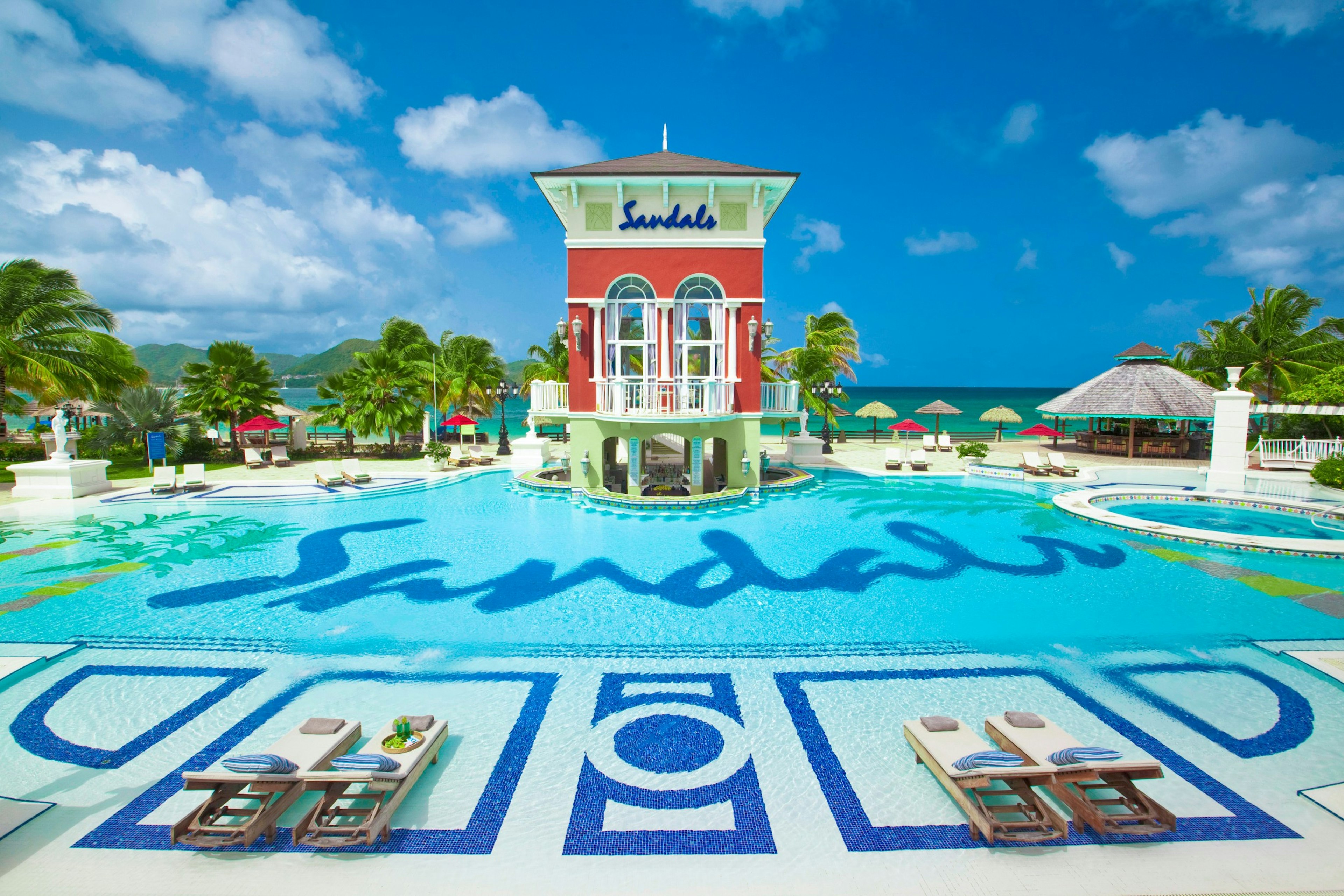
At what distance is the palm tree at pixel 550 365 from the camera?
3372 cm

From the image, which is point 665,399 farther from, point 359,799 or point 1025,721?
point 359,799

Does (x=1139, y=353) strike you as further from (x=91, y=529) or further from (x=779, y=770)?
(x=91, y=529)

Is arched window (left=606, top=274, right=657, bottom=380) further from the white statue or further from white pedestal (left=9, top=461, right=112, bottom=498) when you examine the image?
white pedestal (left=9, top=461, right=112, bottom=498)

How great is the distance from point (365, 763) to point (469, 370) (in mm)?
33242

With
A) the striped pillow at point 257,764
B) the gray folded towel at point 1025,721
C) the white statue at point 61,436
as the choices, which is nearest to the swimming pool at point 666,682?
the striped pillow at point 257,764

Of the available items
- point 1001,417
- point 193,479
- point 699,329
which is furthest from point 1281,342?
point 193,479

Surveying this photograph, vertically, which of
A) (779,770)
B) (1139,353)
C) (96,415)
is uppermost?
(1139,353)

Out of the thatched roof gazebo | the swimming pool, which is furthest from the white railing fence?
the swimming pool

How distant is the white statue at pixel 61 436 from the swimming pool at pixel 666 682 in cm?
480

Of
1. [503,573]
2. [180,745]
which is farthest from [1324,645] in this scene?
[180,745]

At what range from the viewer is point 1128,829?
4.59 meters

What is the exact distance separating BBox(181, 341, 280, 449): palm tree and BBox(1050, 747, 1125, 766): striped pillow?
99.3ft

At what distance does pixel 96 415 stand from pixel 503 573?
1603 inches

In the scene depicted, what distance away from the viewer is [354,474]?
71.3 feet
